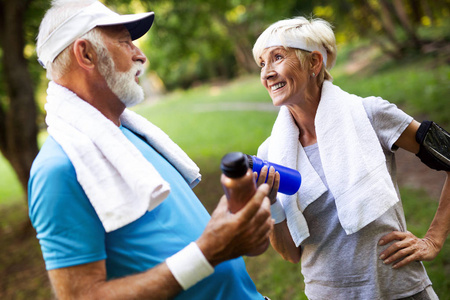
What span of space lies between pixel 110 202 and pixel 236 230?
17.7 inches

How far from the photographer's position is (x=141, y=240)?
60.1 inches

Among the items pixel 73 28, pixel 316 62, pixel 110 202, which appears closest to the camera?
pixel 110 202

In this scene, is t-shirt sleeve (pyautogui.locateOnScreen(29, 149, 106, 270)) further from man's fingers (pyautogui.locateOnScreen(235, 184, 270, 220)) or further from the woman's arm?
the woman's arm

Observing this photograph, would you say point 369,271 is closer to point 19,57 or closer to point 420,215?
point 420,215

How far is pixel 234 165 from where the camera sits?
1.29 meters

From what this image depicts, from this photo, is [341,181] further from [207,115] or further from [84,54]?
[207,115]

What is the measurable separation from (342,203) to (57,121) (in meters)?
1.33

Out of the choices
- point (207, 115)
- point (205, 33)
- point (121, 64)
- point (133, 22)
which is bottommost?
point (207, 115)

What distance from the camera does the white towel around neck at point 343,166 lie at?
1.94 meters

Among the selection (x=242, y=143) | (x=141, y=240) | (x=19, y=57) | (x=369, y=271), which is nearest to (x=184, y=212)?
(x=141, y=240)

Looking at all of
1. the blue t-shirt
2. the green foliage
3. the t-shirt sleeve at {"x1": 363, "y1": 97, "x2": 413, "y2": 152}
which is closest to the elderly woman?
the t-shirt sleeve at {"x1": 363, "y1": 97, "x2": 413, "y2": 152}

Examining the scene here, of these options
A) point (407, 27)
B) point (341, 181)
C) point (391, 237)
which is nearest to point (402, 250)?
point (391, 237)

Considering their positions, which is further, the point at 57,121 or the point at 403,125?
the point at 403,125

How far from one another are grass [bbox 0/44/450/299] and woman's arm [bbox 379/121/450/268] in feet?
4.79
